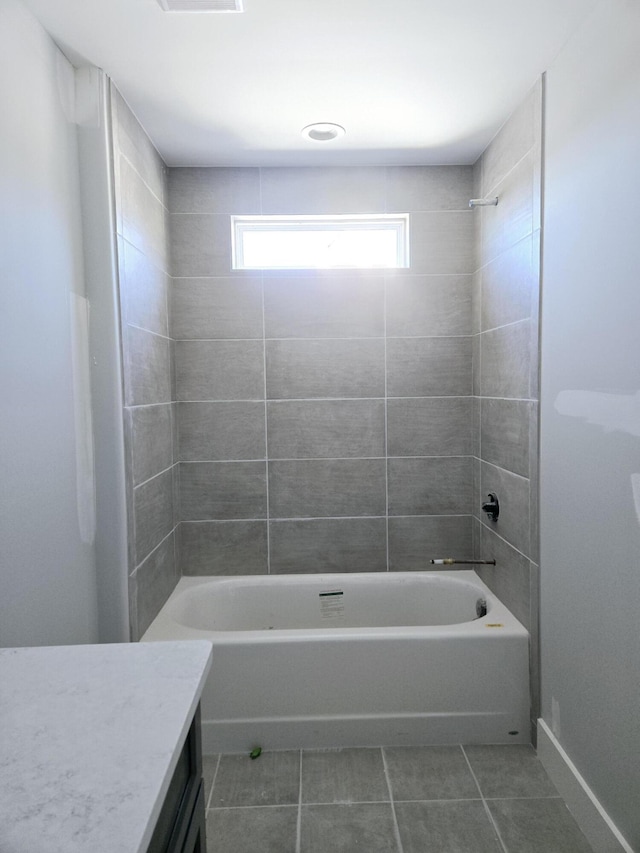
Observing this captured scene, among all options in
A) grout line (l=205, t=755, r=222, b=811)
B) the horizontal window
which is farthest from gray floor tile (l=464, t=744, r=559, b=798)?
the horizontal window

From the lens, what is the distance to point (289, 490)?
9.33 ft

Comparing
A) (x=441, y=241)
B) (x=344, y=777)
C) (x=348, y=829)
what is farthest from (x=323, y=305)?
(x=348, y=829)

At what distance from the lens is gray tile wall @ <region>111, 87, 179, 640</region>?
6.84 ft

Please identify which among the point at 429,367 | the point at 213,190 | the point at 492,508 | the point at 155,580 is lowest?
the point at 155,580

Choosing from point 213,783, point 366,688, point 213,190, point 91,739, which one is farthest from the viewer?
point 213,190

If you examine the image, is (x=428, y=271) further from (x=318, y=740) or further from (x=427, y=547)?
(x=318, y=740)

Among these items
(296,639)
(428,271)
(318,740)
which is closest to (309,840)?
(318,740)

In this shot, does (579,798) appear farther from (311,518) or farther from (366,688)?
(311,518)

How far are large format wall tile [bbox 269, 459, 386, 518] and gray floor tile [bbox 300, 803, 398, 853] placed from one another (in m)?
1.31

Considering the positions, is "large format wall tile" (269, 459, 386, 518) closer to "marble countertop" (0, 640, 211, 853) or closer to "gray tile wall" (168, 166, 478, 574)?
"gray tile wall" (168, 166, 478, 574)

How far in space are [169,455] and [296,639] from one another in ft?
3.49

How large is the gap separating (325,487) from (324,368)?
2.01ft

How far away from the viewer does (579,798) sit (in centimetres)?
174

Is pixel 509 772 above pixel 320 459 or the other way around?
the other way around
